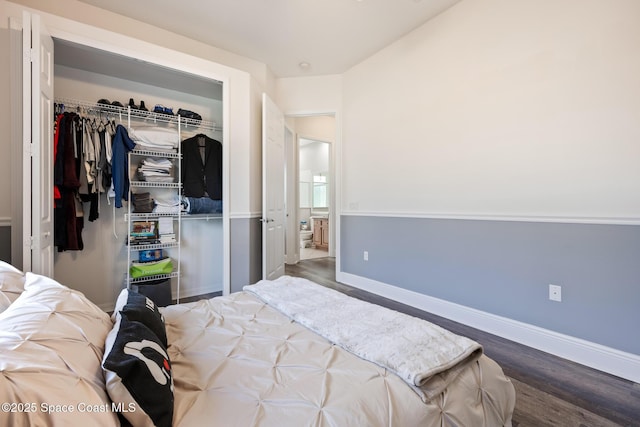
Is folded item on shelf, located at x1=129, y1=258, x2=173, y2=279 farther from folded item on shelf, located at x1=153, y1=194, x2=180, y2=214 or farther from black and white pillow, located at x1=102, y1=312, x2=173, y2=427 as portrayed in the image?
black and white pillow, located at x1=102, y1=312, x2=173, y2=427

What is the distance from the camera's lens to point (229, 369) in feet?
3.05

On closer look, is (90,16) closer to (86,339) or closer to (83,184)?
(83,184)

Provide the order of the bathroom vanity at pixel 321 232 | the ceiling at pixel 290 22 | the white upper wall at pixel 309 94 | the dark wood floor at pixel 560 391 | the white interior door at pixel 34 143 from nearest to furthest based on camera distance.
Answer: the dark wood floor at pixel 560 391, the white interior door at pixel 34 143, the ceiling at pixel 290 22, the white upper wall at pixel 309 94, the bathroom vanity at pixel 321 232

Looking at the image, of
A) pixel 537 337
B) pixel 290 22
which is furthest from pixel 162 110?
pixel 537 337

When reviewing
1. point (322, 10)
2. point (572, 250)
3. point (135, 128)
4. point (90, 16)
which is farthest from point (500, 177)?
point (90, 16)

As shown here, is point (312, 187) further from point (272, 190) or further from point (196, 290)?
point (196, 290)

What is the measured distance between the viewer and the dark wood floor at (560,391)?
1424mm

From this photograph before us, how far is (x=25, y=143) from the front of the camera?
1690mm

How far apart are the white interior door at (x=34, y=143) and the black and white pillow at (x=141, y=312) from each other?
3.74 ft

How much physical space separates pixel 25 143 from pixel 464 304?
342 centimetres

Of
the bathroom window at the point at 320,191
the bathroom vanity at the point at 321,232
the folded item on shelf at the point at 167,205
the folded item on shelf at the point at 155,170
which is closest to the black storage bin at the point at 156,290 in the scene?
the folded item on shelf at the point at 167,205

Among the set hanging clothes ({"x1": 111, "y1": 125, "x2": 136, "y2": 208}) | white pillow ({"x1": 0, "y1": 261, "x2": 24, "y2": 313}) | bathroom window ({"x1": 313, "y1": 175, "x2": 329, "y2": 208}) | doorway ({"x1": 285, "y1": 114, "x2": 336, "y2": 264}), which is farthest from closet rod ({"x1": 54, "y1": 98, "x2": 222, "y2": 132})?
bathroom window ({"x1": 313, "y1": 175, "x2": 329, "y2": 208})

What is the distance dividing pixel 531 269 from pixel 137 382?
251cm

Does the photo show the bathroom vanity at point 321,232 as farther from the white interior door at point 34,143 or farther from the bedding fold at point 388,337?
the white interior door at point 34,143
